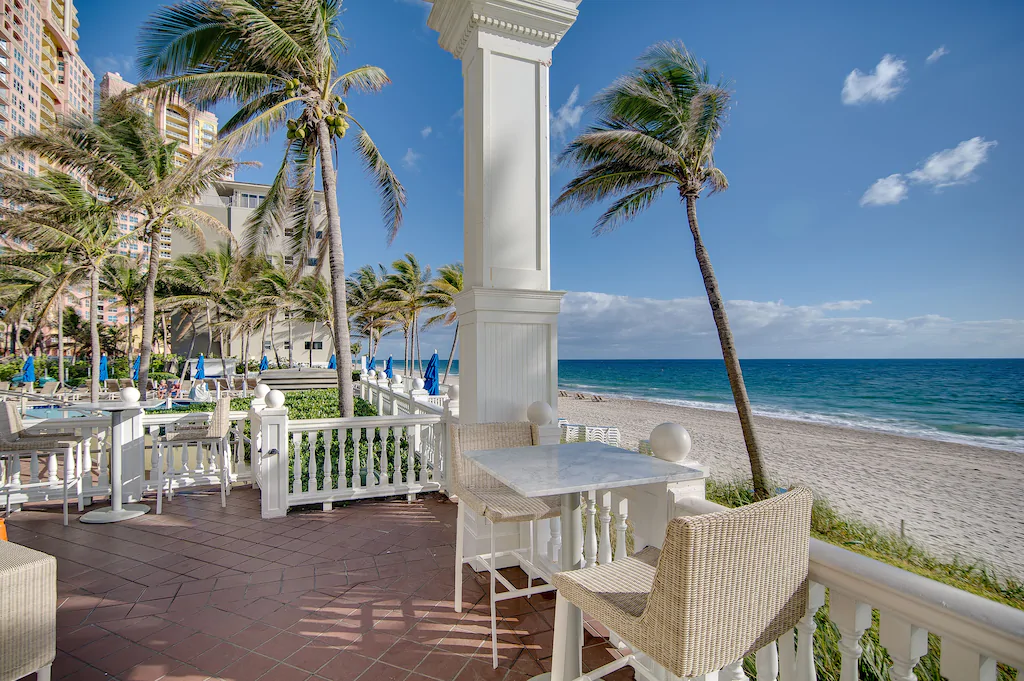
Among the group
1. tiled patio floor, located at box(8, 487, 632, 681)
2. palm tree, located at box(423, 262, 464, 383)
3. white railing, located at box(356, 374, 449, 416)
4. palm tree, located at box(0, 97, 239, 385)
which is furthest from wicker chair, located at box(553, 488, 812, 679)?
palm tree, located at box(423, 262, 464, 383)

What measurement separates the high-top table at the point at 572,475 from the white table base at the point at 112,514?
Answer: 12.5ft

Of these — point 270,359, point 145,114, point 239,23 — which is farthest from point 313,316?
point 239,23

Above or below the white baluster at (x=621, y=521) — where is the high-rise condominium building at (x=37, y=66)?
above

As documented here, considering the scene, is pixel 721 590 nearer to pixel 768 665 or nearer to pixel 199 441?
pixel 768 665

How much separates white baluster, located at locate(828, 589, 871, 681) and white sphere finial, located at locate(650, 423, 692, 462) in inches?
25.0

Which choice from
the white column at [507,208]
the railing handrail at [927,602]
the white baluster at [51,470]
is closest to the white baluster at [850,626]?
the railing handrail at [927,602]

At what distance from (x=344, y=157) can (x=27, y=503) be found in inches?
254

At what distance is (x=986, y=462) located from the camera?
13656mm

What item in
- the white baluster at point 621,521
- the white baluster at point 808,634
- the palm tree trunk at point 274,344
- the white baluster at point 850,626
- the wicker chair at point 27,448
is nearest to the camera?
the white baluster at point 850,626

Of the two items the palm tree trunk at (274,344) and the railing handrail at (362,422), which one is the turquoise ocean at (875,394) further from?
the railing handrail at (362,422)

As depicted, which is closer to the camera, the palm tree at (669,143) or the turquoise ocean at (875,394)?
the palm tree at (669,143)

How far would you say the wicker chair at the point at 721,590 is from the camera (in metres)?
1.03

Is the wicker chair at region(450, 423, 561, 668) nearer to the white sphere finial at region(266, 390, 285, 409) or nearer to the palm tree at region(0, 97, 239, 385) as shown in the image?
the white sphere finial at region(266, 390, 285, 409)

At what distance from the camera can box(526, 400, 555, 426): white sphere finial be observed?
9.50 feet
